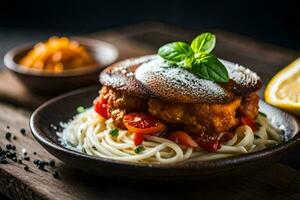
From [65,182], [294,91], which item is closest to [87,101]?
[65,182]

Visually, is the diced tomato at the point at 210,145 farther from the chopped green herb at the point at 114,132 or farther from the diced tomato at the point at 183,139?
the chopped green herb at the point at 114,132

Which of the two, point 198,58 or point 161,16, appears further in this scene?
point 161,16

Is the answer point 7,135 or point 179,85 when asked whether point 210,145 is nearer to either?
point 179,85

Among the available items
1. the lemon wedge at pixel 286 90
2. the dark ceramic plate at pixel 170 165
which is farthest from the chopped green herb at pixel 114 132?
the lemon wedge at pixel 286 90

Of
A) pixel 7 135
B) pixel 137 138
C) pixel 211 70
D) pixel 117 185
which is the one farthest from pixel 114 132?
pixel 7 135

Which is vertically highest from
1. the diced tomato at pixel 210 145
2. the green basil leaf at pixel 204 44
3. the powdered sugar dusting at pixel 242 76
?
the green basil leaf at pixel 204 44

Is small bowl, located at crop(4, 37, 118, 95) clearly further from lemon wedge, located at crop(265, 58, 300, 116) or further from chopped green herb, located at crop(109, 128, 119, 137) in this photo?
lemon wedge, located at crop(265, 58, 300, 116)
